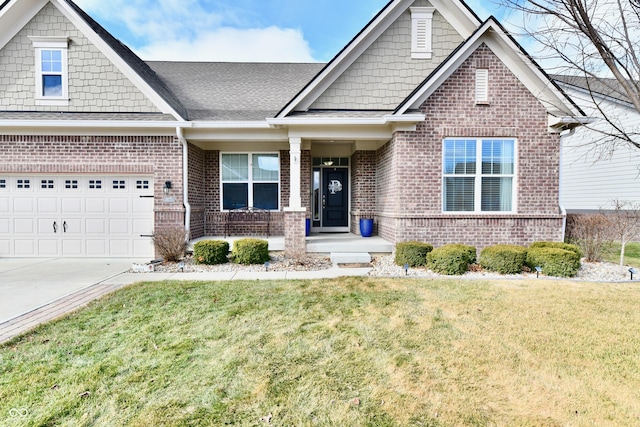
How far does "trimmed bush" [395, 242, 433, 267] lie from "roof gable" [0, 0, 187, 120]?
6.83 m

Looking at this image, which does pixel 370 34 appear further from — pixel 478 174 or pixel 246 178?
pixel 246 178

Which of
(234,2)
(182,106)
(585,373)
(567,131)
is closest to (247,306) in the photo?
(585,373)

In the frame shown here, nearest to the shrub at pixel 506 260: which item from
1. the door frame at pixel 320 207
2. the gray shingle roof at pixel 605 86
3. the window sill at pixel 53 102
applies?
the gray shingle roof at pixel 605 86

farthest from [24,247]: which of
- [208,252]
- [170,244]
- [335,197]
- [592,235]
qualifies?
[592,235]

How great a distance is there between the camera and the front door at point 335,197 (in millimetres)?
11516

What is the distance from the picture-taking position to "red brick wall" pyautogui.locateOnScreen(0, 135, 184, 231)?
8.71 metres

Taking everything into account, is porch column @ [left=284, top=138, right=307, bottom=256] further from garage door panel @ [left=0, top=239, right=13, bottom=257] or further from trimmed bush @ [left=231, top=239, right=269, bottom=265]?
garage door panel @ [left=0, top=239, right=13, bottom=257]

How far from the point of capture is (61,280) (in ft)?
21.7

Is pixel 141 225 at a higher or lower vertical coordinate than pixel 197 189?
lower

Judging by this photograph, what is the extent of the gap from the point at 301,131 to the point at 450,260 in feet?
16.3

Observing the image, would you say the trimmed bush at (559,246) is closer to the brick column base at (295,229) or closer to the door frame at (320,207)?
the door frame at (320,207)

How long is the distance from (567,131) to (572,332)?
6389 mm

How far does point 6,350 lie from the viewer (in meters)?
3.61

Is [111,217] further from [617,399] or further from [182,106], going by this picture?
[617,399]
